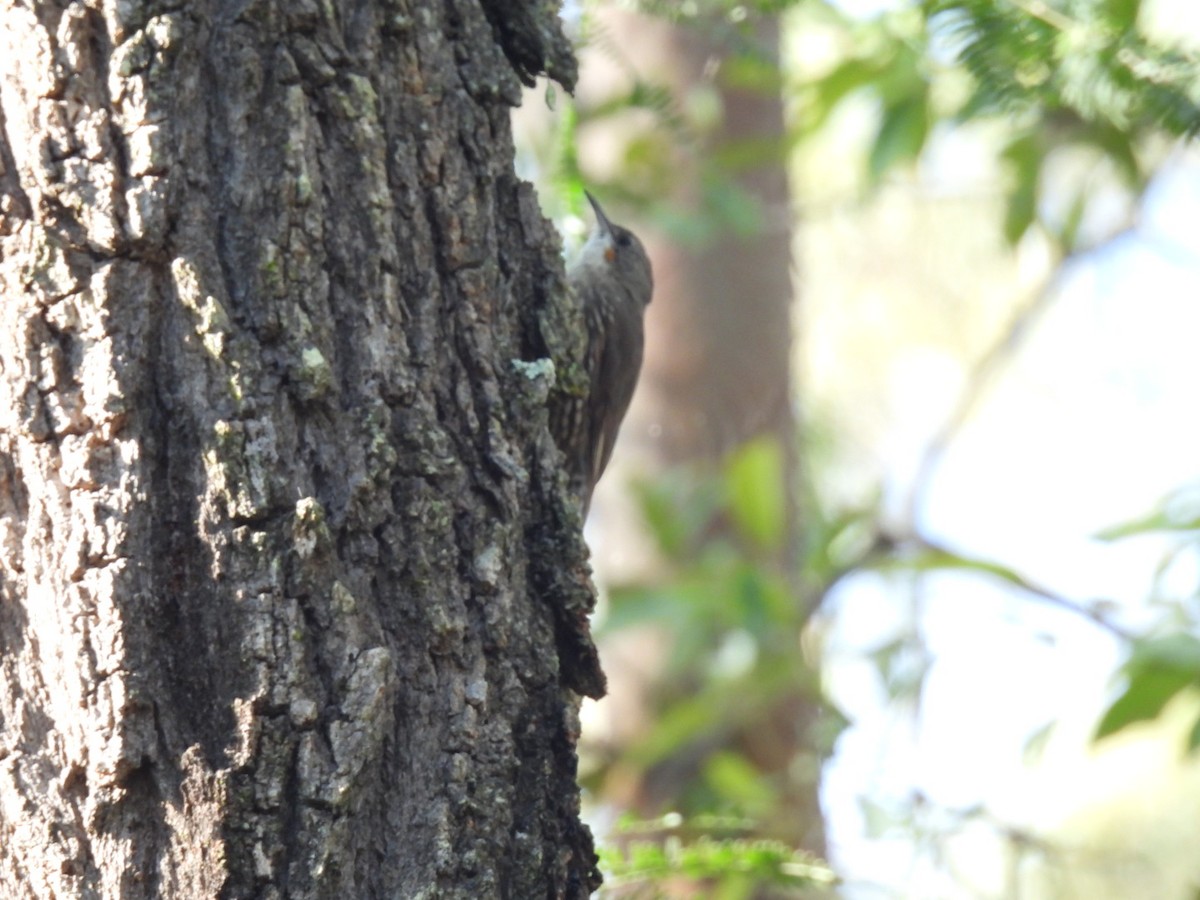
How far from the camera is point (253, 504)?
1472 millimetres

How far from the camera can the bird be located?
3.11 m

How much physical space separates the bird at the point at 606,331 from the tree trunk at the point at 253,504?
1050mm

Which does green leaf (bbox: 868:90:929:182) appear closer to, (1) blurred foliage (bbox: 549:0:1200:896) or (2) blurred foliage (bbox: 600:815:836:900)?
(1) blurred foliage (bbox: 549:0:1200:896)

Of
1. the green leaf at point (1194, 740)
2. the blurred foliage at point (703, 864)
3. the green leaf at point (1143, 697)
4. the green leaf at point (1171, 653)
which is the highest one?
the green leaf at point (1171, 653)

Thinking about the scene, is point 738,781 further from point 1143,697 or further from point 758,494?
point 1143,697

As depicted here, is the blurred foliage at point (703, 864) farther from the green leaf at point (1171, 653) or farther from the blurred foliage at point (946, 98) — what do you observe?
the blurred foliage at point (946, 98)

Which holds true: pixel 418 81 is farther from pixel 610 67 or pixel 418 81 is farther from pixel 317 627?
pixel 610 67

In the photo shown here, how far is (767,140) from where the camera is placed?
468 centimetres

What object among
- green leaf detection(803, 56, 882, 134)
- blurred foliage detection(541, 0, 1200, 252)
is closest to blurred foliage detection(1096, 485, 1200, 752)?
blurred foliage detection(541, 0, 1200, 252)

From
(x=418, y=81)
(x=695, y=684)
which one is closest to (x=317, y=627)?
(x=418, y=81)

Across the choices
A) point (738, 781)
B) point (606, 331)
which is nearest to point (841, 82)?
point (606, 331)

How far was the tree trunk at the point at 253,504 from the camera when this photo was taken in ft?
4.69

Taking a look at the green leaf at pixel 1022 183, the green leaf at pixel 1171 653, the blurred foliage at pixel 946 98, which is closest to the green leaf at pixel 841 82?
the blurred foliage at pixel 946 98

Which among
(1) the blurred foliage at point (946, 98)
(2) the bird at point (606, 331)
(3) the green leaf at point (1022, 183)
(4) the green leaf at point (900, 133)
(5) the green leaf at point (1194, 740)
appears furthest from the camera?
(3) the green leaf at point (1022, 183)
